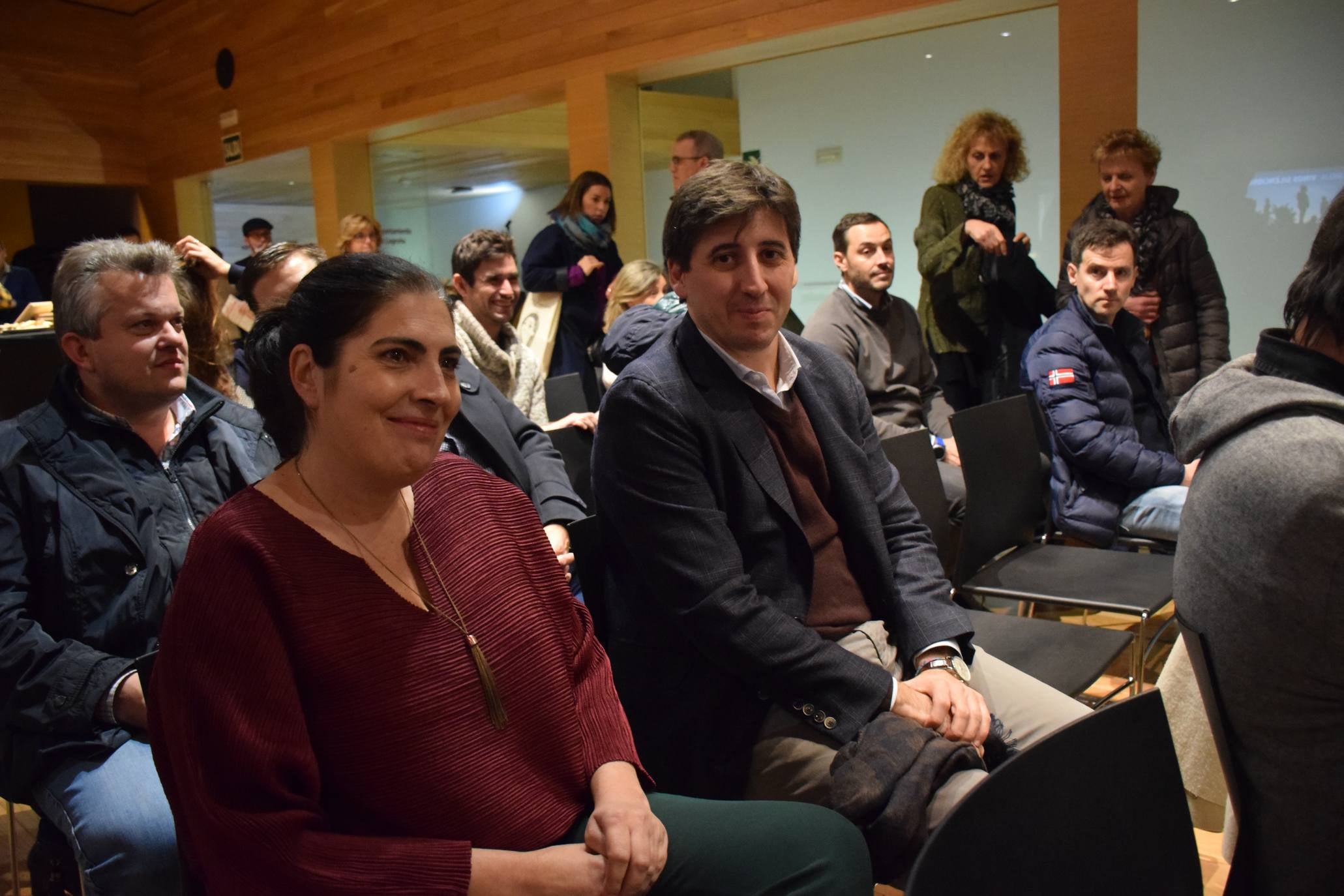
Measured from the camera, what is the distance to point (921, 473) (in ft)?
8.79

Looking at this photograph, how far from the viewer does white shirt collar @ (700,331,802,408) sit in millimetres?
1729

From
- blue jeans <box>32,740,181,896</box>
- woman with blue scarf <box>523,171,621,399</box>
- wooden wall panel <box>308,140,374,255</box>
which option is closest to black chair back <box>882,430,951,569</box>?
blue jeans <box>32,740,181,896</box>

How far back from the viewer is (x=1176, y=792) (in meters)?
1.08

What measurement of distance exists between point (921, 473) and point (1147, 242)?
1.82 m

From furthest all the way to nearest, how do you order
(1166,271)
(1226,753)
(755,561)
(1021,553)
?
(1166,271) → (1021,553) → (755,561) → (1226,753)

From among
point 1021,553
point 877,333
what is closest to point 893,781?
point 1021,553

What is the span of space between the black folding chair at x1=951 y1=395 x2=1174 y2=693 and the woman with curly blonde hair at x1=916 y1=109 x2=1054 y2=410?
4.17ft

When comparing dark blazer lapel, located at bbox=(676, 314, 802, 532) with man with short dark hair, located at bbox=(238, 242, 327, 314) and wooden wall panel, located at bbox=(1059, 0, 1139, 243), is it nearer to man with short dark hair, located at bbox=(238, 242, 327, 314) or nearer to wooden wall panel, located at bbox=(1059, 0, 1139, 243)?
man with short dark hair, located at bbox=(238, 242, 327, 314)

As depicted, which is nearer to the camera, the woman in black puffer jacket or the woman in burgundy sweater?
the woman in burgundy sweater

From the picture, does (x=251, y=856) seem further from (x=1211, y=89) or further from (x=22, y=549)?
(x=1211, y=89)

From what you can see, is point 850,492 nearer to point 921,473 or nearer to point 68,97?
point 921,473

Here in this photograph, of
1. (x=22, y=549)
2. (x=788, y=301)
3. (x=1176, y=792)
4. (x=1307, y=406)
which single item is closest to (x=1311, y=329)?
(x=1307, y=406)

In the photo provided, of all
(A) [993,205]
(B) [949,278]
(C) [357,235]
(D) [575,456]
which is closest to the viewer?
(D) [575,456]

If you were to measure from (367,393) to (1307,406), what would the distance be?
117 centimetres
